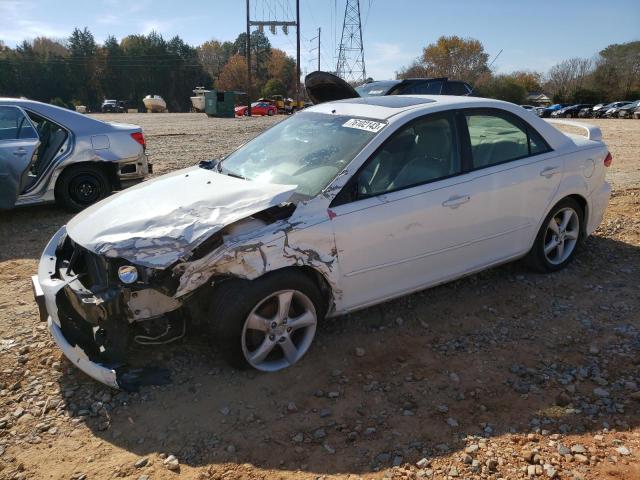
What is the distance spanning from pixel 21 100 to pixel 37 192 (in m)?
1.22

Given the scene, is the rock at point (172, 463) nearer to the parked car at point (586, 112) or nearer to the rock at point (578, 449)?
the rock at point (578, 449)

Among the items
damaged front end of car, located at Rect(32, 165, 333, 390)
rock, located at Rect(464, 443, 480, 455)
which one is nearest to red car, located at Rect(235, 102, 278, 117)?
damaged front end of car, located at Rect(32, 165, 333, 390)

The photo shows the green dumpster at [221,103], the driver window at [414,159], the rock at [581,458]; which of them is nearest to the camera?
the rock at [581,458]

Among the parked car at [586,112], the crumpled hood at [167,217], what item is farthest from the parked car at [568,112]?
the crumpled hood at [167,217]

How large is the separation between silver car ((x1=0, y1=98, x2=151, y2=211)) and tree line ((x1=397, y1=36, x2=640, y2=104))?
4601 centimetres

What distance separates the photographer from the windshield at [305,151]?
11.5ft

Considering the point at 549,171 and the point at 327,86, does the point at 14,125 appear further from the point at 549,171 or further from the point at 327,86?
the point at 549,171

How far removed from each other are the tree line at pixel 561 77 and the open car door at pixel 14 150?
154 ft

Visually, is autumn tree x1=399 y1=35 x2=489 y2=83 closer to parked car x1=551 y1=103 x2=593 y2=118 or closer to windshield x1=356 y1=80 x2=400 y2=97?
parked car x1=551 y1=103 x2=593 y2=118

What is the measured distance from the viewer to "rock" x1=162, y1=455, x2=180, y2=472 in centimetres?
249

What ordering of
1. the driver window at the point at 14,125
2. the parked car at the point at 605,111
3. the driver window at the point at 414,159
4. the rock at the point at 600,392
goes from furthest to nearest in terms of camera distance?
the parked car at the point at 605,111 < the driver window at the point at 14,125 < the driver window at the point at 414,159 < the rock at the point at 600,392

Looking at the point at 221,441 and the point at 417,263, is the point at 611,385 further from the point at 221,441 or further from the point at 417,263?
the point at 221,441

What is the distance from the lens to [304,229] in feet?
10.2

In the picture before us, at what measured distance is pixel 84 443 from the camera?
2686mm
